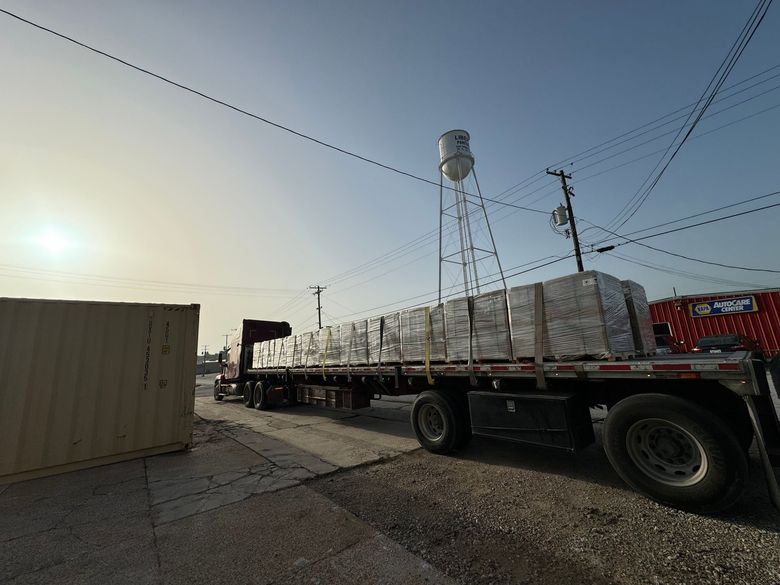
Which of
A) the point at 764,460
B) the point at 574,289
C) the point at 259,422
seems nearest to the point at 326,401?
the point at 259,422

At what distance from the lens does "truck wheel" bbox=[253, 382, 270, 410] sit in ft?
39.5

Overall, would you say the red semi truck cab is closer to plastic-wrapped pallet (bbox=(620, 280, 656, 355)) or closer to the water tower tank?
the water tower tank

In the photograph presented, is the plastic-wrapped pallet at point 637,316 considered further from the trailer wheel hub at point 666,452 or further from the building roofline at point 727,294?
the building roofline at point 727,294

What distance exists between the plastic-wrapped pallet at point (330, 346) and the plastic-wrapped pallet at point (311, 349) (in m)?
0.20

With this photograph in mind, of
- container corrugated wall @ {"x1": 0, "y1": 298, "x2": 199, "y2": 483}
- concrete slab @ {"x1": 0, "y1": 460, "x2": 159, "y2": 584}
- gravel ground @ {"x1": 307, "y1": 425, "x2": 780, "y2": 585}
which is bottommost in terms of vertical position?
gravel ground @ {"x1": 307, "y1": 425, "x2": 780, "y2": 585}

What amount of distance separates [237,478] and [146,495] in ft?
3.70

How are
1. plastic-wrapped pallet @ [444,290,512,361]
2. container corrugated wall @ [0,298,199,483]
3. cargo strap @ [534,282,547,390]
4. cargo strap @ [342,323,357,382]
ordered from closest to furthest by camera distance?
cargo strap @ [534,282,547,390]
plastic-wrapped pallet @ [444,290,512,361]
container corrugated wall @ [0,298,199,483]
cargo strap @ [342,323,357,382]

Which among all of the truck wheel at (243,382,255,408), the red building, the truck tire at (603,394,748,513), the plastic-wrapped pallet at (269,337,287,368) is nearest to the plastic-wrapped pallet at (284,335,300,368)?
the plastic-wrapped pallet at (269,337,287,368)

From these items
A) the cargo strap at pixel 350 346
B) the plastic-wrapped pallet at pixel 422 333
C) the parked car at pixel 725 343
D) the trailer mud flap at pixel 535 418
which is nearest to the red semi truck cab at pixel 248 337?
the cargo strap at pixel 350 346

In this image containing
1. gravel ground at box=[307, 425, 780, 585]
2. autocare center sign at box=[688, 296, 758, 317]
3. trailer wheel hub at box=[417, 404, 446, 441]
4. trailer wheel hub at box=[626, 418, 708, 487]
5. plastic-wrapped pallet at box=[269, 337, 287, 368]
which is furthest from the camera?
autocare center sign at box=[688, 296, 758, 317]

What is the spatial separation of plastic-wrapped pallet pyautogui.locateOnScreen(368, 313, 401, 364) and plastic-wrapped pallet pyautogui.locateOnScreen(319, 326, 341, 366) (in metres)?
1.35

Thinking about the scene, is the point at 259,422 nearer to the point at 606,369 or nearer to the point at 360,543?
the point at 360,543

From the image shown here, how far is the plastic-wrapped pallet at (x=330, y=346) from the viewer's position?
8.20 m

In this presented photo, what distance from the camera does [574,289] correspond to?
414 centimetres
